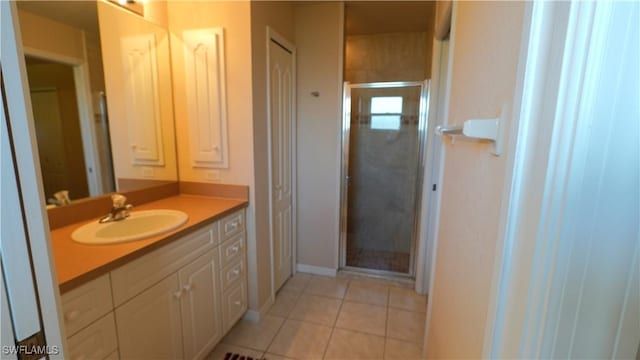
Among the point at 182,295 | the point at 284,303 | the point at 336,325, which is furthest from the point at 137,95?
the point at 336,325

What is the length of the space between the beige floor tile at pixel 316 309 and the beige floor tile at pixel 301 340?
6 centimetres

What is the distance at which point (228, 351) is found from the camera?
5.97 ft

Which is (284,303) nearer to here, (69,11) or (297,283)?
(297,283)

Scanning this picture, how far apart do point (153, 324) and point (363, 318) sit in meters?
1.46

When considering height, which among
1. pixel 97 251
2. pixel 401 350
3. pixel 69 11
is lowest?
pixel 401 350

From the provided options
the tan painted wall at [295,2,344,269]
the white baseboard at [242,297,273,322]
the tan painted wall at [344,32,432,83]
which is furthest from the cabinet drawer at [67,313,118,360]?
the tan painted wall at [344,32,432,83]

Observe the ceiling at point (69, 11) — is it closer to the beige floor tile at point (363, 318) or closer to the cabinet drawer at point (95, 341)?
the cabinet drawer at point (95, 341)

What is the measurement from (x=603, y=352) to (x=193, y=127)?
221 centimetres

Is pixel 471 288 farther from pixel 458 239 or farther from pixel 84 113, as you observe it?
pixel 84 113

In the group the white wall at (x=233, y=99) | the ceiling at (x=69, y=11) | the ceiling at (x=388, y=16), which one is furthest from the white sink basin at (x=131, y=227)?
the ceiling at (x=388, y=16)

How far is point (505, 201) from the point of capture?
19.3 inches

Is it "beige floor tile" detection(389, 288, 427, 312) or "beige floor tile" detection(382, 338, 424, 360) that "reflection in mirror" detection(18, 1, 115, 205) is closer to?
"beige floor tile" detection(382, 338, 424, 360)

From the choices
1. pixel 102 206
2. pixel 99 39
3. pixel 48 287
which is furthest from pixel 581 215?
pixel 99 39

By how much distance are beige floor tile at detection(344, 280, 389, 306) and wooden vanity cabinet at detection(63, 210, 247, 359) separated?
961 mm
